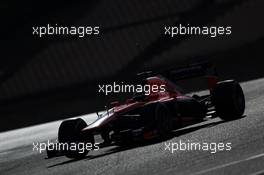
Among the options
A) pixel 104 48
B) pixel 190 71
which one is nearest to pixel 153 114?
pixel 190 71

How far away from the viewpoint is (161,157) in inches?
520

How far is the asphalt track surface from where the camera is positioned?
38.0 feet

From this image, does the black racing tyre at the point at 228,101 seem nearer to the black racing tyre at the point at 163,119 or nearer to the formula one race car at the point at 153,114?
the formula one race car at the point at 153,114

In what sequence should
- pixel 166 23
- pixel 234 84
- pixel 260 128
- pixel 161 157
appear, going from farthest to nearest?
1. pixel 166 23
2. pixel 234 84
3. pixel 260 128
4. pixel 161 157

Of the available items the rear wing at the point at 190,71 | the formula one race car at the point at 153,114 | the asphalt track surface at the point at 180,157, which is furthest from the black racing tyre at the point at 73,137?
the rear wing at the point at 190,71

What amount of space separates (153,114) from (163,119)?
1.06 feet

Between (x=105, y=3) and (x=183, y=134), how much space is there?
114ft

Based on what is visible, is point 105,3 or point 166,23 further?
point 105,3

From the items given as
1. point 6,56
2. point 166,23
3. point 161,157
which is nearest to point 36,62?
point 6,56

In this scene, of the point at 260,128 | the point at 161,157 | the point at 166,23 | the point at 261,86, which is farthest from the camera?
the point at 166,23

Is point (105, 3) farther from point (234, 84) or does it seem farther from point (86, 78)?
point (234, 84)

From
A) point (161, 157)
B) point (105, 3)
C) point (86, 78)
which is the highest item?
point (105, 3)

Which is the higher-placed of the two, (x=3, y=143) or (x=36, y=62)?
(x=36, y=62)

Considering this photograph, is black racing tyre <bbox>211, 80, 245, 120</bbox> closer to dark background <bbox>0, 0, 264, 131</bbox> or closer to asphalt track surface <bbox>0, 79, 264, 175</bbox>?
asphalt track surface <bbox>0, 79, 264, 175</bbox>
